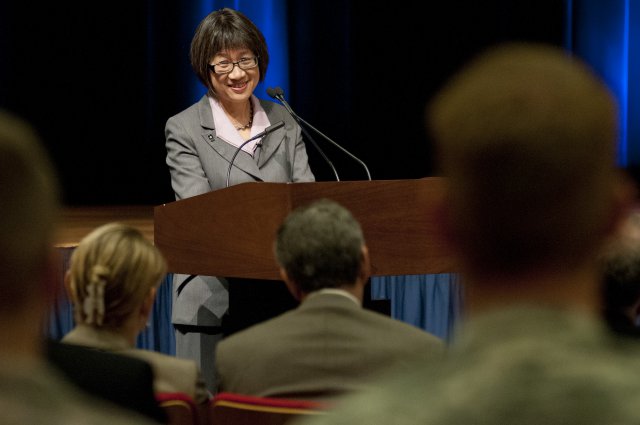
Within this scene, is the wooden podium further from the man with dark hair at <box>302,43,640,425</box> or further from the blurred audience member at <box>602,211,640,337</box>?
the man with dark hair at <box>302,43,640,425</box>

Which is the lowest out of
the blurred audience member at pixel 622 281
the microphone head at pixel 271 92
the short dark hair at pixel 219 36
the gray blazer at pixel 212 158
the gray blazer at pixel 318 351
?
the gray blazer at pixel 318 351

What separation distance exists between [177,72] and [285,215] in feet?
11.1

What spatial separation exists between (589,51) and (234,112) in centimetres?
342

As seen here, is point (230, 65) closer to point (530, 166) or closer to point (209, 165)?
point (209, 165)

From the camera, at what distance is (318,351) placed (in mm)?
1867

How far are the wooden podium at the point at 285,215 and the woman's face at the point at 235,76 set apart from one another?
0.87 m

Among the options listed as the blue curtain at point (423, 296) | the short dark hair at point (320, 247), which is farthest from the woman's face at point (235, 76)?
the short dark hair at point (320, 247)

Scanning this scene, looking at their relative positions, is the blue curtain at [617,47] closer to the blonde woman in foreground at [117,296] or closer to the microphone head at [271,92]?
the microphone head at [271,92]

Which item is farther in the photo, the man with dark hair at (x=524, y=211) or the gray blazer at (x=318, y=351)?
the gray blazer at (x=318, y=351)

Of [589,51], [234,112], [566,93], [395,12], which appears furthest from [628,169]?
[566,93]

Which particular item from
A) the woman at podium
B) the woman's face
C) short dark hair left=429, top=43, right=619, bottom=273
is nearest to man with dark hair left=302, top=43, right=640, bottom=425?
short dark hair left=429, top=43, right=619, bottom=273

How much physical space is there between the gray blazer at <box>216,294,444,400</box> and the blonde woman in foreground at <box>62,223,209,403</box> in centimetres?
11

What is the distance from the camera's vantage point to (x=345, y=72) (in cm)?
614

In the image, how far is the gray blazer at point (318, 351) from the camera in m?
1.84
